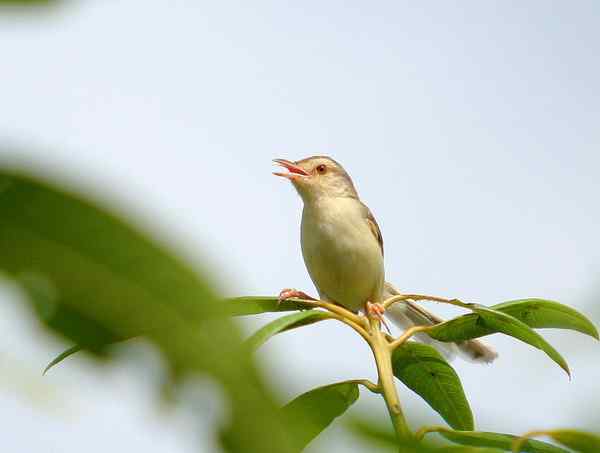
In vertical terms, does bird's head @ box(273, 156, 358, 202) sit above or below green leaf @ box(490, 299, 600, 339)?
below

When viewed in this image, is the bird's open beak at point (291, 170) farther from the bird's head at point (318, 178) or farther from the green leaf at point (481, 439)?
the green leaf at point (481, 439)

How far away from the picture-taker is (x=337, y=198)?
899 cm

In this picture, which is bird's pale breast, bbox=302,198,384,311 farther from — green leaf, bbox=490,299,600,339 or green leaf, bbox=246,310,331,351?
green leaf, bbox=246,310,331,351

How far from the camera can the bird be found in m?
7.92

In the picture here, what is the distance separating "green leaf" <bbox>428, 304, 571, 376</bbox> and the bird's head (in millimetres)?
5775

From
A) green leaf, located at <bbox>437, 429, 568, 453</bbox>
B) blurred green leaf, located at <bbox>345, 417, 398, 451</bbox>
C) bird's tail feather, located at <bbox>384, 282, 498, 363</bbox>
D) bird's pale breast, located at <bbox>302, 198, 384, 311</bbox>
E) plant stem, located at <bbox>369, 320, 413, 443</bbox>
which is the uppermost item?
blurred green leaf, located at <bbox>345, 417, 398, 451</bbox>

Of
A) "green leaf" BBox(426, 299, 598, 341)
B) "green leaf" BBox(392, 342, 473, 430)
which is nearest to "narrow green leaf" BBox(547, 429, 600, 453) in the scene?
"green leaf" BBox(426, 299, 598, 341)

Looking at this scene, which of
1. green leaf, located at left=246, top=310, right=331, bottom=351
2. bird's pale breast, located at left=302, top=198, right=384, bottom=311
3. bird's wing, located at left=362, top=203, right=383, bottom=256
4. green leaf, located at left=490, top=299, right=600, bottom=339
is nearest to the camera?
green leaf, located at left=246, top=310, right=331, bottom=351

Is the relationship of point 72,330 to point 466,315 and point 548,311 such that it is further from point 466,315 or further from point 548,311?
point 548,311

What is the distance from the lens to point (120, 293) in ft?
1.59

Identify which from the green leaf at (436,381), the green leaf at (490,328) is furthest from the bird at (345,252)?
the green leaf at (490,328)

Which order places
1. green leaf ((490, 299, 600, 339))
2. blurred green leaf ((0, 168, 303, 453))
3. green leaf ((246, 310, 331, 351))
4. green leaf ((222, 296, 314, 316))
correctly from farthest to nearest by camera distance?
green leaf ((490, 299, 600, 339)) → green leaf ((222, 296, 314, 316)) → green leaf ((246, 310, 331, 351)) → blurred green leaf ((0, 168, 303, 453))

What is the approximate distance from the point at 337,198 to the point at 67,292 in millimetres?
8519

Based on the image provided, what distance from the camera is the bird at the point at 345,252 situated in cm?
792
